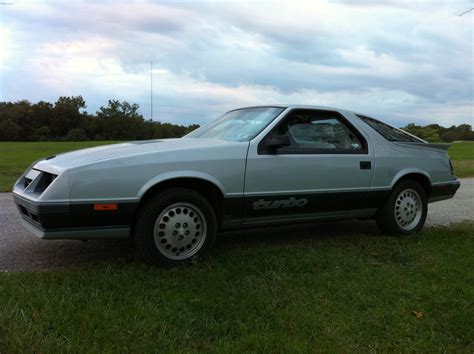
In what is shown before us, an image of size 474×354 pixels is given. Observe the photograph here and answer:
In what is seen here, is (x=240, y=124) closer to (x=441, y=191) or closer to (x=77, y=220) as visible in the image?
(x=77, y=220)

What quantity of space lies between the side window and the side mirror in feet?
0.36

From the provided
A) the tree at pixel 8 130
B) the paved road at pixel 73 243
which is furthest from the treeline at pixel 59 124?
the paved road at pixel 73 243

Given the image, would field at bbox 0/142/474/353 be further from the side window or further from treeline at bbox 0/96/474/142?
treeline at bbox 0/96/474/142

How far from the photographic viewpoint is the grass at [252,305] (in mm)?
2934

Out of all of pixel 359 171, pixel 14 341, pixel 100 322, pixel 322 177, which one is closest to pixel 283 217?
pixel 322 177

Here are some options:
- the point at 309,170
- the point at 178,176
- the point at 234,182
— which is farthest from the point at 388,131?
the point at 178,176

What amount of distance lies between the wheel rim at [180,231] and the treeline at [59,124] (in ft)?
220

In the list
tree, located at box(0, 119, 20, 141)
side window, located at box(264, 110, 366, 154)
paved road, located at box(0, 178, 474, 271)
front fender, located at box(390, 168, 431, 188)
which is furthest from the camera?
tree, located at box(0, 119, 20, 141)

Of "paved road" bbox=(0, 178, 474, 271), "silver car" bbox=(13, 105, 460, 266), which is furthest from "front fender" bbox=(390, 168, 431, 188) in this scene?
"paved road" bbox=(0, 178, 474, 271)

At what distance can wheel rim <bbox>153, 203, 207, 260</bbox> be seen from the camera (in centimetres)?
421

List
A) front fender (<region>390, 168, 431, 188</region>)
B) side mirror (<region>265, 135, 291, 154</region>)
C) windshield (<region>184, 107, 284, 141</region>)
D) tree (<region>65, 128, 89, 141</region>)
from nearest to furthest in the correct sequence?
side mirror (<region>265, 135, 291, 154</region>) < windshield (<region>184, 107, 284, 141</region>) < front fender (<region>390, 168, 431, 188</region>) < tree (<region>65, 128, 89, 141</region>)

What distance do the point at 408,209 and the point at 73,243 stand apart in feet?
12.6

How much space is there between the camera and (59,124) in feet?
254

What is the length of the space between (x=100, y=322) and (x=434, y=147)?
4.71 meters
